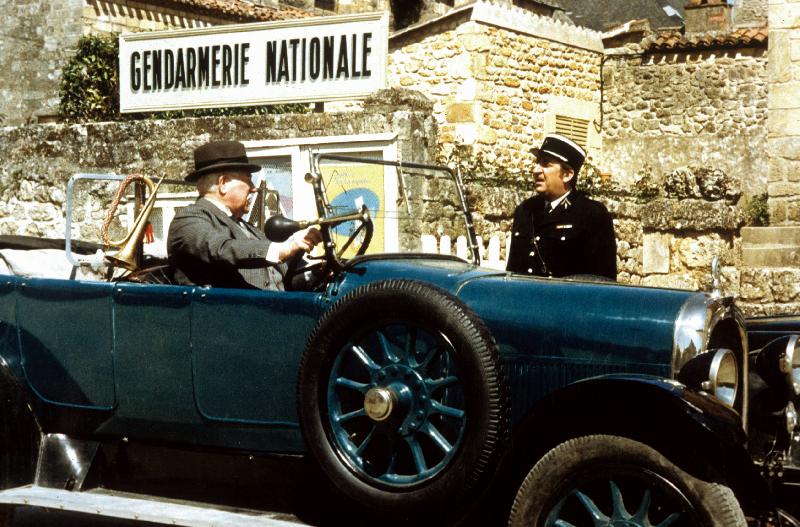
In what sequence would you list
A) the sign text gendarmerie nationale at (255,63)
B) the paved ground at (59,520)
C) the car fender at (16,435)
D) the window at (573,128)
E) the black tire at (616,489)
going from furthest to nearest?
1. the window at (573,128)
2. the sign text gendarmerie nationale at (255,63)
3. the paved ground at (59,520)
4. the car fender at (16,435)
5. the black tire at (616,489)

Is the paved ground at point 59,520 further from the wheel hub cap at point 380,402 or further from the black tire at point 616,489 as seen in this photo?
the black tire at point 616,489

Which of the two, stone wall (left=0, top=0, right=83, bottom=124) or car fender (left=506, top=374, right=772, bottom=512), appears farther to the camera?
stone wall (left=0, top=0, right=83, bottom=124)

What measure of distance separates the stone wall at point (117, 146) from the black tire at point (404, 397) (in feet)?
21.5

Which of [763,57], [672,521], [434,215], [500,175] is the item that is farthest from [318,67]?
[763,57]

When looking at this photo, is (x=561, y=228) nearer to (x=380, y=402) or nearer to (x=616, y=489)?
(x=380, y=402)

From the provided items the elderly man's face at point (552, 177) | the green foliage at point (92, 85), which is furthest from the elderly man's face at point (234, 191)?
the green foliage at point (92, 85)

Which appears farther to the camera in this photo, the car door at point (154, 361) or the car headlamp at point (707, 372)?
the car door at point (154, 361)

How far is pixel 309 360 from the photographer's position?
4203 mm

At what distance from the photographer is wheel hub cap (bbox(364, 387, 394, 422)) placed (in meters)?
4.08

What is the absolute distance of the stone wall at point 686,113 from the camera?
71.1 feet

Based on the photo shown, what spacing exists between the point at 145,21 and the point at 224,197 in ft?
51.9

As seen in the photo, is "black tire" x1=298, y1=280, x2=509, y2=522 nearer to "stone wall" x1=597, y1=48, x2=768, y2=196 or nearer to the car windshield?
the car windshield

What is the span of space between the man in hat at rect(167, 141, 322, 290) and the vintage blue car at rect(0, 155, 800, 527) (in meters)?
0.16

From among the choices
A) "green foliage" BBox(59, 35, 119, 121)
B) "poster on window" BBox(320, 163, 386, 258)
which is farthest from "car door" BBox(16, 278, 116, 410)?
"green foliage" BBox(59, 35, 119, 121)
